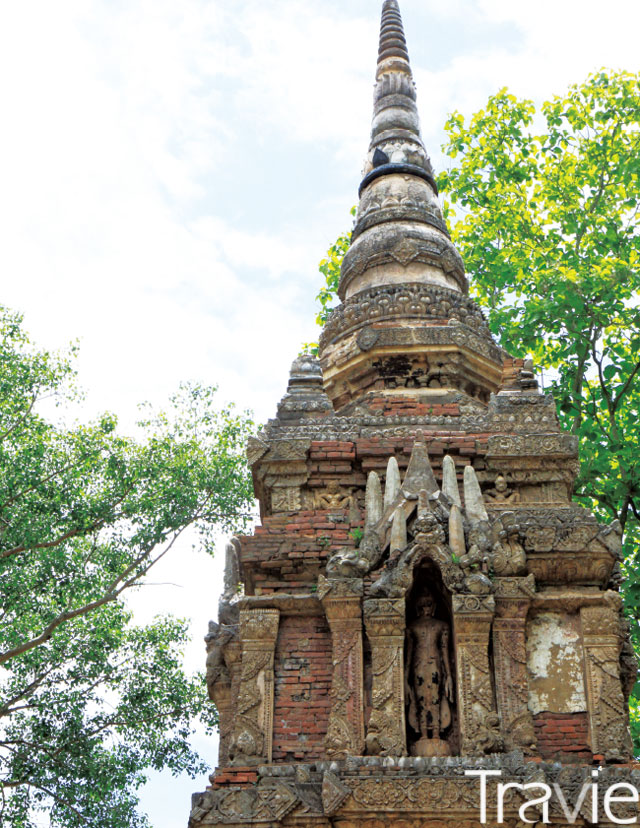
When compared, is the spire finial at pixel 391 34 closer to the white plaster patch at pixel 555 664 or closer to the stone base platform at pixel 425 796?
the white plaster patch at pixel 555 664

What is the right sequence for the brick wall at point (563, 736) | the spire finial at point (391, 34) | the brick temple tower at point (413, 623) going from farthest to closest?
the spire finial at point (391, 34), the brick wall at point (563, 736), the brick temple tower at point (413, 623)

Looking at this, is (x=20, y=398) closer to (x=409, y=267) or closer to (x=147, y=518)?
(x=147, y=518)

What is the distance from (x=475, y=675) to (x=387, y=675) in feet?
2.26

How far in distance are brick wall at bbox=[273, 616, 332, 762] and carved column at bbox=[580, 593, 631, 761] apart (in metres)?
2.09

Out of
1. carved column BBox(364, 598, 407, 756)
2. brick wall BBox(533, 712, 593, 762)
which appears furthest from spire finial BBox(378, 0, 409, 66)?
brick wall BBox(533, 712, 593, 762)

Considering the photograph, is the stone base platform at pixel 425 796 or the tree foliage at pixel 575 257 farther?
the tree foliage at pixel 575 257

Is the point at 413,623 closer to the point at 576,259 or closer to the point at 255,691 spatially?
the point at 255,691

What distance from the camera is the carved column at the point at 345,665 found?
25.2 feet

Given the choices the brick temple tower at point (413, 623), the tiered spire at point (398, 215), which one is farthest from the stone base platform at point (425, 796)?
the tiered spire at point (398, 215)

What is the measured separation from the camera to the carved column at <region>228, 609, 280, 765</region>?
306 inches

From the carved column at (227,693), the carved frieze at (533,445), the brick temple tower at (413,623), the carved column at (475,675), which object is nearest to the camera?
the brick temple tower at (413,623)

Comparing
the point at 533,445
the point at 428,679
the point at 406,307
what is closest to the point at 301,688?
the point at 428,679

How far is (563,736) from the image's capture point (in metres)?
7.75

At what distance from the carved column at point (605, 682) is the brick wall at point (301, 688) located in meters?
2.09
